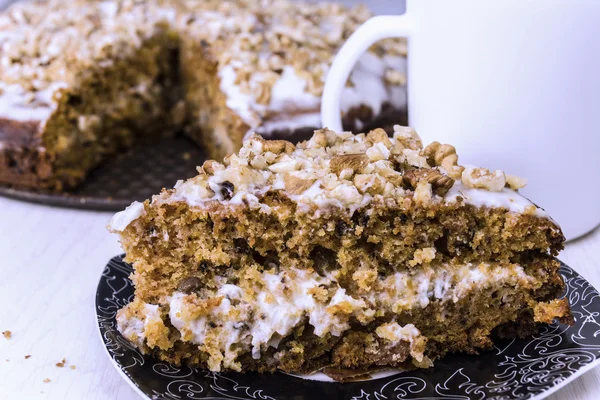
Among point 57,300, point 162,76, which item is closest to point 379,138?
point 57,300

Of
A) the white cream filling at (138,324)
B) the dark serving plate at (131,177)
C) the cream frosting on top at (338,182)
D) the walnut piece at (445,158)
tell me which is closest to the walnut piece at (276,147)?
the cream frosting on top at (338,182)

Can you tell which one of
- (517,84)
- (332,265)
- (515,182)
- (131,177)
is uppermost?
(517,84)

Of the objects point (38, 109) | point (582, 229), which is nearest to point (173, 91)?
point (38, 109)

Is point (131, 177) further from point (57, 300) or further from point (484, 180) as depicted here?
point (484, 180)

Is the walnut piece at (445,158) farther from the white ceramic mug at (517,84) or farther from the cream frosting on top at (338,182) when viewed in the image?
the white ceramic mug at (517,84)

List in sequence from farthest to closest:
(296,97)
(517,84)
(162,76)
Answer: (162,76)
(296,97)
(517,84)

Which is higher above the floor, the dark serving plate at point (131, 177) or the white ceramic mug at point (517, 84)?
the white ceramic mug at point (517, 84)

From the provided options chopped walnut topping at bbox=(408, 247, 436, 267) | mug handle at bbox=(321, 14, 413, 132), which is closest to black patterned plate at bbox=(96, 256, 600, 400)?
chopped walnut topping at bbox=(408, 247, 436, 267)

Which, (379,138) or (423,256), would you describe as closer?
(423,256)
